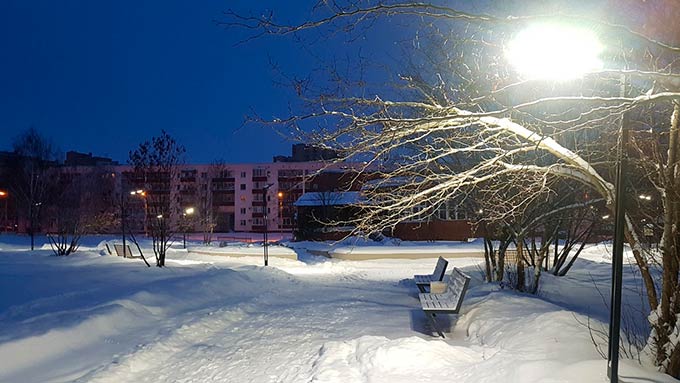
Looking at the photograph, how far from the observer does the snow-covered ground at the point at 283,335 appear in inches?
214

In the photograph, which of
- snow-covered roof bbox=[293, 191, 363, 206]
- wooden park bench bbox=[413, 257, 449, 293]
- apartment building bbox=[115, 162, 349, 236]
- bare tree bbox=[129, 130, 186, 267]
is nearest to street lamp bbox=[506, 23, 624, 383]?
wooden park bench bbox=[413, 257, 449, 293]

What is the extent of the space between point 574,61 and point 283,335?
5908 mm

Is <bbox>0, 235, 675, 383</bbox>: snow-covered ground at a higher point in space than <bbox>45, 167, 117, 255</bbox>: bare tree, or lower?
lower

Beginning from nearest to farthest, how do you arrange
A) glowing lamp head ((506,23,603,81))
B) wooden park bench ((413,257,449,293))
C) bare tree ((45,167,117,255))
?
glowing lamp head ((506,23,603,81)) < wooden park bench ((413,257,449,293)) < bare tree ((45,167,117,255))

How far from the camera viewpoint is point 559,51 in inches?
163

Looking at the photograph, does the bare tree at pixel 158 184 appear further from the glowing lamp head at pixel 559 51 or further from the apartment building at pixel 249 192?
the apartment building at pixel 249 192

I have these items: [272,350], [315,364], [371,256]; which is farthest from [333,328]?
[371,256]

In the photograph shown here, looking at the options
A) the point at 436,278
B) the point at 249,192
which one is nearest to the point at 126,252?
the point at 436,278

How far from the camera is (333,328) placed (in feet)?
27.5

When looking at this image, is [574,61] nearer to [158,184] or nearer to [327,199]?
[158,184]

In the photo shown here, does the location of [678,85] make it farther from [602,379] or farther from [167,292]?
[167,292]

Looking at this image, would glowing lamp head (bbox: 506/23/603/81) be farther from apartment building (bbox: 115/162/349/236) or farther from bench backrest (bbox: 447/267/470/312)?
apartment building (bbox: 115/162/349/236)

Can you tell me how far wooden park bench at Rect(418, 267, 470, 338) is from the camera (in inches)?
318

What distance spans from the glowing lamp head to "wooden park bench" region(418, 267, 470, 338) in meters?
4.70
